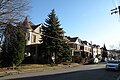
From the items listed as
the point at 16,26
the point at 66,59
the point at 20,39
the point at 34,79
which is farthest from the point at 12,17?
the point at 66,59

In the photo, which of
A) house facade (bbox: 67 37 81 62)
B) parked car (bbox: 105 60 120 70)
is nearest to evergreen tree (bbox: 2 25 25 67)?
parked car (bbox: 105 60 120 70)

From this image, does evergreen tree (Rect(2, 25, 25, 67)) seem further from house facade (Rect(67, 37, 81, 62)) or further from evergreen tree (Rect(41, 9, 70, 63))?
house facade (Rect(67, 37, 81, 62))

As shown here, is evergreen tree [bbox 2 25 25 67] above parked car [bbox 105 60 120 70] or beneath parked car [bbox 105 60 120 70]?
above

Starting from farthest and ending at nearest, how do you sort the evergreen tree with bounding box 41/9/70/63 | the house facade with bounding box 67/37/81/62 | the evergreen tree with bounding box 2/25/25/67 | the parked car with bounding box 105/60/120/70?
the house facade with bounding box 67/37/81/62 → the evergreen tree with bounding box 41/9/70/63 → the parked car with bounding box 105/60/120/70 → the evergreen tree with bounding box 2/25/25/67

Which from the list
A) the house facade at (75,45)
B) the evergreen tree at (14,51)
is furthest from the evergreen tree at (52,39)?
the house facade at (75,45)

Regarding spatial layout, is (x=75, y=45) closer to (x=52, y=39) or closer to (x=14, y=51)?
(x=52, y=39)

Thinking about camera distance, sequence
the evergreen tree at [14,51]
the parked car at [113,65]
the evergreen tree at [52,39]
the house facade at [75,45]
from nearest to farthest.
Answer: the evergreen tree at [14,51] < the parked car at [113,65] < the evergreen tree at [52,39] < the house facade at [75,45]

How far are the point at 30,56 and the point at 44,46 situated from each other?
554 cm

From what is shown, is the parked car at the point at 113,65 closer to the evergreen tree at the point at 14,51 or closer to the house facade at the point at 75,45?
the evergreen tree at the point at 14,51

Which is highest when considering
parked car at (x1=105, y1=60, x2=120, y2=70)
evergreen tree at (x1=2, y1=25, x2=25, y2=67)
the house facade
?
the house facade

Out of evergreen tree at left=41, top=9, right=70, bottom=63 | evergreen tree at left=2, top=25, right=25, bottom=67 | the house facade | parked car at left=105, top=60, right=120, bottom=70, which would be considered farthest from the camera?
the house facade

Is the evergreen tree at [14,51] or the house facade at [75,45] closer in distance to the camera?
the evergreen tree at [14,51]

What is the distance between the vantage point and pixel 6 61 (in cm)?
3550

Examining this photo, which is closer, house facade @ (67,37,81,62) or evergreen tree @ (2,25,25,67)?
evergreen tree @ (2,25,25,67)
